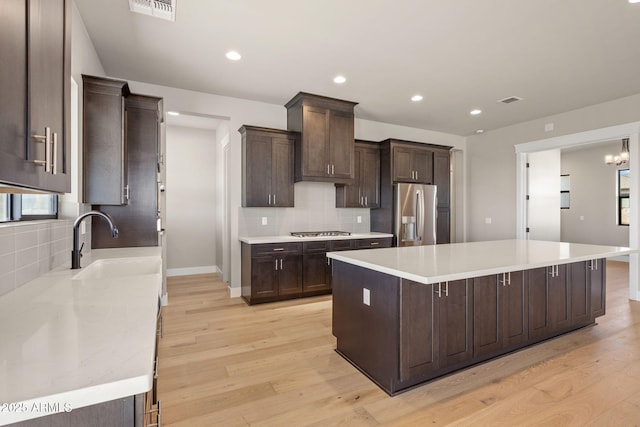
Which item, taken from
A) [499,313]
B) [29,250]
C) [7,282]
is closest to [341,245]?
[499,313]

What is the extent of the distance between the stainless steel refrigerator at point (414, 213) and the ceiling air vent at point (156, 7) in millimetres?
3735

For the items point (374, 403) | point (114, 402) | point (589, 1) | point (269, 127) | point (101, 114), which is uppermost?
point (589, 1)

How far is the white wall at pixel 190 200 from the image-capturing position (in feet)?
18.9

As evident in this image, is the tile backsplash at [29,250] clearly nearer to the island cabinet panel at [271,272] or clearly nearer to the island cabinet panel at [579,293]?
the island cabinet panel at [271,272]

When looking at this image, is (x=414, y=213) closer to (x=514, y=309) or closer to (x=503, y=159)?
(x=503, y=159)

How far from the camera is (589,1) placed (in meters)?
2.34

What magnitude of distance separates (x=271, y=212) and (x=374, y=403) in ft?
10.3

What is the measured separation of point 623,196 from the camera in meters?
7.33

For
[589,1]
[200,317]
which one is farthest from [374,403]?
[589,1]

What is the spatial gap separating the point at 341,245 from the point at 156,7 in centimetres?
333

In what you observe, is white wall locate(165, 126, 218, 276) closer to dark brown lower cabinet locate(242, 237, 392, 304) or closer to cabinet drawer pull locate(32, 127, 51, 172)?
dark brown lower cabinet locate(242, 237, 392, 304)

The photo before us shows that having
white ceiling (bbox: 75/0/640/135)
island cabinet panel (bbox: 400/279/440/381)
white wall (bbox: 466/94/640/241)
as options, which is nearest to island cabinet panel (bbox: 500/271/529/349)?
island cabinet panel (bbox: 400/279/440/381)

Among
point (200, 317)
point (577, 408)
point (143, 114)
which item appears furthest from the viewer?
point (200, 317)

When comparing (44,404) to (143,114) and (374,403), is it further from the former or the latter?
(143,114)
